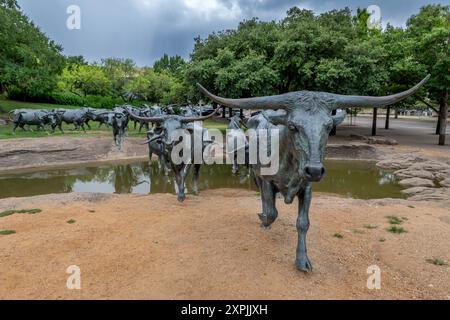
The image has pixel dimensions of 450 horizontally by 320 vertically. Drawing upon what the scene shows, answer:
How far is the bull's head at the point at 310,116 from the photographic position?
139 inches

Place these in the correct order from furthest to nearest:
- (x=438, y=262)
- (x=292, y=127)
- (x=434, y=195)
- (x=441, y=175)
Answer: (x=441, y=175), (x=434, y=195), (x=438, y=262), (x=292, y=127)

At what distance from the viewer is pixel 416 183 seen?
12.2 m

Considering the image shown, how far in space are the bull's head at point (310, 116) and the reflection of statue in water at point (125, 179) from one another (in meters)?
8.97

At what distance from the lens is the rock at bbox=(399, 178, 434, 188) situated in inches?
467

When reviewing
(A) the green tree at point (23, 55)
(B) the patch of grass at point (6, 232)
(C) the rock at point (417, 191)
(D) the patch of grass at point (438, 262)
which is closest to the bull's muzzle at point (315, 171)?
(D) the patch of grass at point (438, 262)

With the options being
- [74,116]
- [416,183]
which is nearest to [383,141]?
[416,183]

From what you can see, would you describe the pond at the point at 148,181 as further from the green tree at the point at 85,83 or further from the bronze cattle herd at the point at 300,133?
the green tree at the point at 85,83

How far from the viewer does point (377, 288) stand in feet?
13.8

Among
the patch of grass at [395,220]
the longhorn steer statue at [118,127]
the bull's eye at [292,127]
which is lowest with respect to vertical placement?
the patch of grass at [395,220]

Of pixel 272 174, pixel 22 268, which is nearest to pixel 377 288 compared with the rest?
pixel 272 174

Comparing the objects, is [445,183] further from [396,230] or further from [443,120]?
[443,120]

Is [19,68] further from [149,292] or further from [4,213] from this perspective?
[149,292]

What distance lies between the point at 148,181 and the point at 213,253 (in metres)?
8.66
